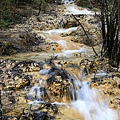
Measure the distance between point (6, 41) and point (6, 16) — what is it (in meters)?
4.51

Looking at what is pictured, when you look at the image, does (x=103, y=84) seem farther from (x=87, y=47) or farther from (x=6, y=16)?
(x=6, y=16)

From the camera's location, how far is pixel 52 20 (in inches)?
529

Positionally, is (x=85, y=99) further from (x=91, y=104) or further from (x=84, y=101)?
(x=91, y=104)

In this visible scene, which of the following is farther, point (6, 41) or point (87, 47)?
point (87, 47)

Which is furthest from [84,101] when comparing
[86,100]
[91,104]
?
[91,104]

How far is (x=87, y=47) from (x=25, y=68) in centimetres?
426

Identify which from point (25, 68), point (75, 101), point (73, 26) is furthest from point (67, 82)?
point (73, 26)

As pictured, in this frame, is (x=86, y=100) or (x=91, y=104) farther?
(x=86, y=100)

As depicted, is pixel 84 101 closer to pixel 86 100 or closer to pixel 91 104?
pixel 86 100

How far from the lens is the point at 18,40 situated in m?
8.98

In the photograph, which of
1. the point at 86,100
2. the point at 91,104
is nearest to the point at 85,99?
the point at 86,100

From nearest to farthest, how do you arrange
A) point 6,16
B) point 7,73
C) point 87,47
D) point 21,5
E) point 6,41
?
1. point 7,73
2. point 6,41
3. point 87,47
4. point 6,16
5. point 21,5

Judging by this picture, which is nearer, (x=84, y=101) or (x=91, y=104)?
(x=91, y=104)

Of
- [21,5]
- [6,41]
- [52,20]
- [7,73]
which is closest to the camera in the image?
[7,73]
